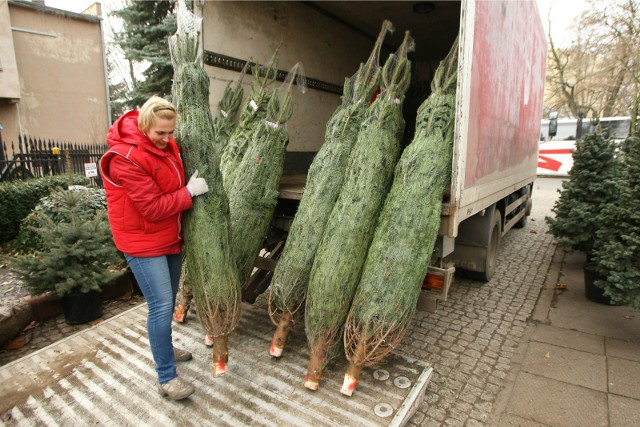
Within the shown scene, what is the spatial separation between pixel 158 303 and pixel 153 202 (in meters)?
0.64

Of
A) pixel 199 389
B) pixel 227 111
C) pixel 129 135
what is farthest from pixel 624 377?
pixel 227 111

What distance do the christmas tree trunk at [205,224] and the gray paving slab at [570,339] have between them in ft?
9.50

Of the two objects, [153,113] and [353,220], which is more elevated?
[153,113]

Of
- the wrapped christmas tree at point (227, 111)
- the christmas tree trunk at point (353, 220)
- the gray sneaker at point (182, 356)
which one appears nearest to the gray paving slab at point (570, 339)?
the christmas tree trunk at point (353, 220)

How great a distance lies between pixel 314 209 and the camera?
285cm

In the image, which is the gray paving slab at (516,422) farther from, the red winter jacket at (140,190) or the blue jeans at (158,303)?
the red winter jacket at (140,190)

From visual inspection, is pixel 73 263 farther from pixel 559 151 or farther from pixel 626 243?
pixel 559 151

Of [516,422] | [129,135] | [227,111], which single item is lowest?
[516,422]

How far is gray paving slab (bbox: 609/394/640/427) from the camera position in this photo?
2.45m

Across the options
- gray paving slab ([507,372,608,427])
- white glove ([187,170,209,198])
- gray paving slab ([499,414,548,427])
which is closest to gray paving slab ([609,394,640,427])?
gray paving slab ([507,372,608,427])

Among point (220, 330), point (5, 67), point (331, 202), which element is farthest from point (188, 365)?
point (5, 67)

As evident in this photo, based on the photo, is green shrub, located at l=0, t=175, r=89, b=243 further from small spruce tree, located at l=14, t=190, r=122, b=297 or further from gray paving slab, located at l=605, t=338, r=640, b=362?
gray paving slab, located at l=605, t=338, r=640, b=362

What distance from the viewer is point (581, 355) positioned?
324 centimetres

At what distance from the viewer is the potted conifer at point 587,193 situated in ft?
16.1
